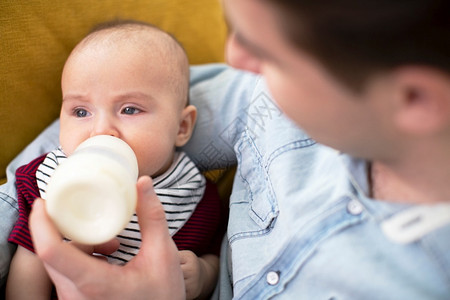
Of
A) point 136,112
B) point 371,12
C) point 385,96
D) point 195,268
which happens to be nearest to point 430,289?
point 385,96

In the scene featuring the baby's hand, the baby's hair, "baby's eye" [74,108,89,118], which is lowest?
the baby's hand

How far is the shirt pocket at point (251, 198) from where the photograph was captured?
99 cm

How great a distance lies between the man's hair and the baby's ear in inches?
25.6

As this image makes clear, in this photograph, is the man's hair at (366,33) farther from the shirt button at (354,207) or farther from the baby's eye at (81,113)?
the baby's eye at (81,113)

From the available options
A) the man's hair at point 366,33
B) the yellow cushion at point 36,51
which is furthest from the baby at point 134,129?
the man's hair at point 366,33

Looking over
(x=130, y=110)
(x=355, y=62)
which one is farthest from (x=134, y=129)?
(x=355, y=62)

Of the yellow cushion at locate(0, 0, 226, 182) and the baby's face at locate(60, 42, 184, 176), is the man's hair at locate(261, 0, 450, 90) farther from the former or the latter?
the yellow cushion at locate(0, 0, 226, 182)

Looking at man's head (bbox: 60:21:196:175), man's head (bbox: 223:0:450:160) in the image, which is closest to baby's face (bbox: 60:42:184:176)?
man's head (bbox: 60:21:196:175)

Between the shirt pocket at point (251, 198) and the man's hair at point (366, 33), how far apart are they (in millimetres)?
421

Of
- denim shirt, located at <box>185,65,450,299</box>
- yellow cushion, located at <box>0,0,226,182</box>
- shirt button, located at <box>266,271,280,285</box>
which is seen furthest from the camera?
yellow cushion, located at <box>0,0,226,182</box>

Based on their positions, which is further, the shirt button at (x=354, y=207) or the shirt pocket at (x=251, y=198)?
the shirt pocket at (x=251, y=198)

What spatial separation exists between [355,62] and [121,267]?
0.48m

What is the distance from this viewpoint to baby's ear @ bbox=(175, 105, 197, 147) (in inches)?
48.9

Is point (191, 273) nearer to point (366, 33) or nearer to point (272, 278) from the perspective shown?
point (272, 278)
